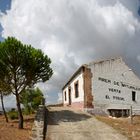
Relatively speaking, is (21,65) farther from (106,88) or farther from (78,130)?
(106,88)

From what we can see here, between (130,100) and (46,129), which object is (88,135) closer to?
(46,129)

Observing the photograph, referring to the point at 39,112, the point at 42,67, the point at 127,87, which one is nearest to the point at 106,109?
the point at 127,87

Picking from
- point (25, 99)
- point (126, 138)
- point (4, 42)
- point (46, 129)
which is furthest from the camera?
point (25, 99)

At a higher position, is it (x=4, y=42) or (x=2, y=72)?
(x=4, y=42)

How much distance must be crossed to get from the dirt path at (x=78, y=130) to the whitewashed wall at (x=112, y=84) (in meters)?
6.06

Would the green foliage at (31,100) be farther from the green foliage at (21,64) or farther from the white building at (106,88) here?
the green foliage at (21,64)

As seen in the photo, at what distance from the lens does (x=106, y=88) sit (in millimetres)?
28344

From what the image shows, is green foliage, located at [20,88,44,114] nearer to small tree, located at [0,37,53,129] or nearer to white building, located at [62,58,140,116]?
white building, located at [62,58,140,116]

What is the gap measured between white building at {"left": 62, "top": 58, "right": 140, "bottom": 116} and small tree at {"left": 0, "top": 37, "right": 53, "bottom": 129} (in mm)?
4912

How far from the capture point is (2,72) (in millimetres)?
22266

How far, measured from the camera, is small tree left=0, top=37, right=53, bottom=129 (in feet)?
70.1

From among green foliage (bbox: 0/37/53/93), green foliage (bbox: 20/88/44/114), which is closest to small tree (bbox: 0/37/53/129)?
green foliage (bbox: 0/37/53/93)

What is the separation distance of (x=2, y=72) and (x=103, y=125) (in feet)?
27.5

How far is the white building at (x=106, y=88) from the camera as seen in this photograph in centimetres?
2705
